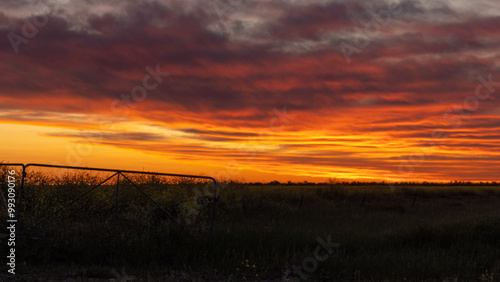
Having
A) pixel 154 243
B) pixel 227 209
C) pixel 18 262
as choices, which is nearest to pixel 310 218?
pixel 227 209

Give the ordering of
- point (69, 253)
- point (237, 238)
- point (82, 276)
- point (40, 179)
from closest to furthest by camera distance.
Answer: point (82, 276) < point (69, 253) < point (237, 238) < point (40, 179)

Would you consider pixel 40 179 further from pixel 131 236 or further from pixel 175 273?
pixel 175 273

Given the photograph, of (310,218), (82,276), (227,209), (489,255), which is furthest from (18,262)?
(310,218)

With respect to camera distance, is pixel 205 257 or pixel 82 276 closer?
pixel 82 276

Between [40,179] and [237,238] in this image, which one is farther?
[40,179]

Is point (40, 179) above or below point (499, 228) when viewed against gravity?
above

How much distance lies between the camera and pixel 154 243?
13.2 m

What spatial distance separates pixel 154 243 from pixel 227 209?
15.2 meters

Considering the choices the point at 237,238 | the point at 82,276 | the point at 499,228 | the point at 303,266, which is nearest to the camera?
the point at 82,276

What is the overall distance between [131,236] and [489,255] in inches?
454

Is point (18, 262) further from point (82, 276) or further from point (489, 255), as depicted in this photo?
point (489, 255)

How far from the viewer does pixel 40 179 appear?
872 inches

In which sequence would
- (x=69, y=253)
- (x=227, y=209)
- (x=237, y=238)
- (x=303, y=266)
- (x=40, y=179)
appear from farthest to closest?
1. (x=227, y=209)
2. (x=40, y=179)
3. (x=237, y=238)
4. (x=69, y=253)
5. (x=303, y=266)

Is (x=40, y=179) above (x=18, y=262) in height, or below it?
above
